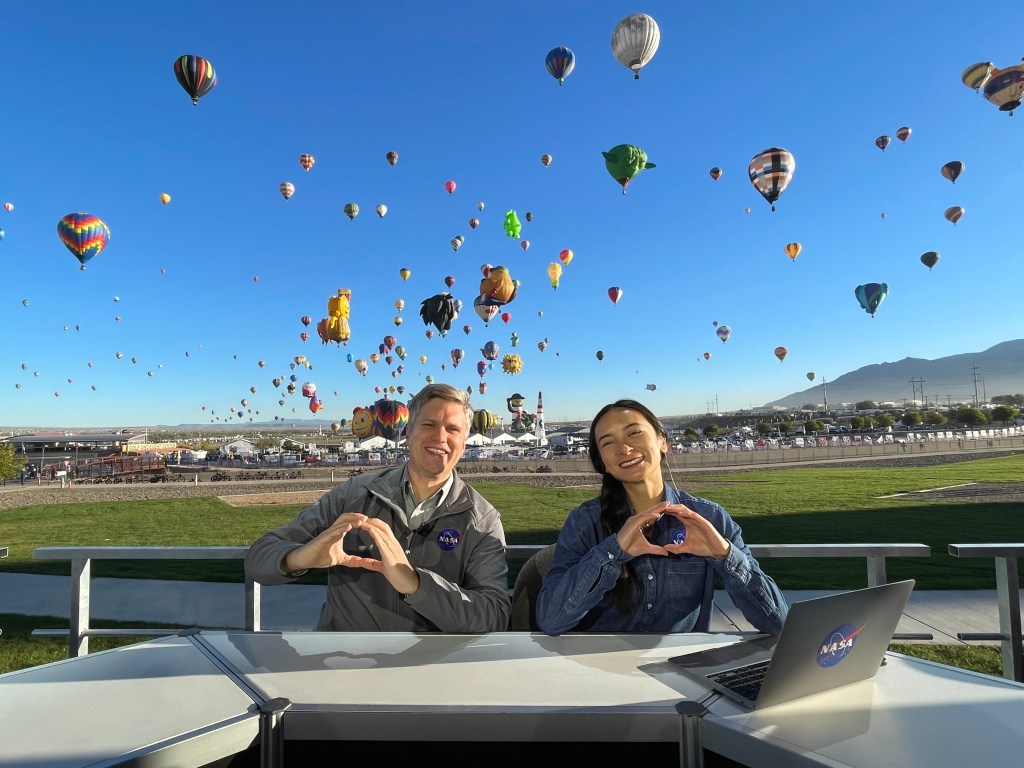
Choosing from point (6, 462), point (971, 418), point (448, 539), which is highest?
point (448, 539)

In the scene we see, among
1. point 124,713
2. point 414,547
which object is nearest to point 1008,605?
point 414,547

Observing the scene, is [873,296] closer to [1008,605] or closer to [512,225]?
[512,225]

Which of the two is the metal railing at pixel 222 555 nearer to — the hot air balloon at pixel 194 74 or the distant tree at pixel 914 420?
the hot air balloon at pixel 194 74

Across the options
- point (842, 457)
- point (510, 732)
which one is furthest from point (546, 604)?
point (842, 457)

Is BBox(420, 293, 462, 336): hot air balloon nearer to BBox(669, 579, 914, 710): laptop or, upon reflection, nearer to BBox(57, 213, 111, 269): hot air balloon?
BBox(57, 213, 111, 269): hot air balloon

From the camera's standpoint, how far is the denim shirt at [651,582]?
194 cm

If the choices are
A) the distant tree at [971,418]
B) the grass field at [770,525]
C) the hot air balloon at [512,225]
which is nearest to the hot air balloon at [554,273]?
the hot air balloon at [512,225]

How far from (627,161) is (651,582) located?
1979 centimetres

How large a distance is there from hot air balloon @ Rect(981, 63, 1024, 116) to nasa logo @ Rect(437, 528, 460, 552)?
28.0 metres

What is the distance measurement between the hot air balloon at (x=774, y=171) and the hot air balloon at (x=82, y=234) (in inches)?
899

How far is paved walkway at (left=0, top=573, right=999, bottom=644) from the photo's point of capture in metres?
5.13

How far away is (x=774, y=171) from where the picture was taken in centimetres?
1938

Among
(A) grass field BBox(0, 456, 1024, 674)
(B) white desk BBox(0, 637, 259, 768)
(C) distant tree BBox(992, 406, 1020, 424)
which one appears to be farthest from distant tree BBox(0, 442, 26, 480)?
(C) distant tree BBox(992, 406, 1020, 424)

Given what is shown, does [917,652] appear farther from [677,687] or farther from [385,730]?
[385,730]
